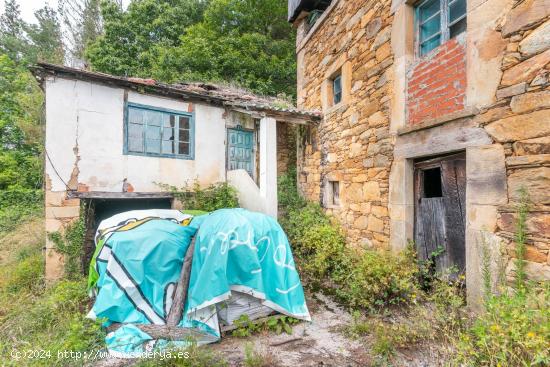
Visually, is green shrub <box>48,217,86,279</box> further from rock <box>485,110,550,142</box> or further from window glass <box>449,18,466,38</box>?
window glass <box>449,18,466,38</box>

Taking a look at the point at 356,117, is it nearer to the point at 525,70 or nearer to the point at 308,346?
the point at 525,70

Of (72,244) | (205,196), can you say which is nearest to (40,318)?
(72,244)

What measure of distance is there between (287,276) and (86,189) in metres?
4.81

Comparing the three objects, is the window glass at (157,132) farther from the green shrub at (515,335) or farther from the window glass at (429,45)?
the green shrub at (515,335)

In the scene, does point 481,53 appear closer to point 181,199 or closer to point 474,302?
point 474,302

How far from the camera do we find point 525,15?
2.57 m

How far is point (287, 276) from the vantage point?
382 centimetres

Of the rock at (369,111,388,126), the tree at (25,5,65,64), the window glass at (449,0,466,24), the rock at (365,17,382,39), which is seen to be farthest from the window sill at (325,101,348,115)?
the tree at (25,5,65,64)

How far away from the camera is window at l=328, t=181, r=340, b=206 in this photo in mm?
6485

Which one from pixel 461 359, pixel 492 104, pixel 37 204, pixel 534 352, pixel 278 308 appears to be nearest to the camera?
pixel 534 352

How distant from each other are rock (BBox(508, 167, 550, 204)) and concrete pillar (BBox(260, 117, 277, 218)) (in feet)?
14.9

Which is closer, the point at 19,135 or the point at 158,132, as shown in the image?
the point at 158,132

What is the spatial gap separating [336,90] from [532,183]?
16.4ft

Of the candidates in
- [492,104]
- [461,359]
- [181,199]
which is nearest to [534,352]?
[461,359]
